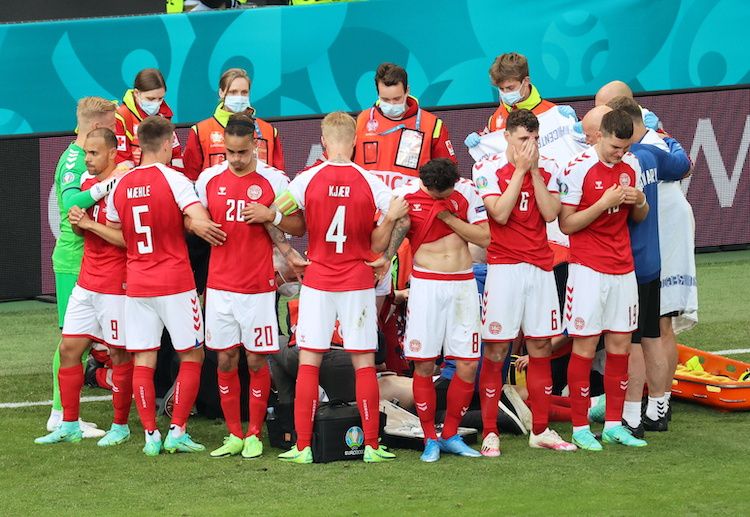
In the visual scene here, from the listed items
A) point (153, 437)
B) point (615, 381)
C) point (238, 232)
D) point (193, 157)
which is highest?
point (193, 157)

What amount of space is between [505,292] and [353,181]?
112 centimetres

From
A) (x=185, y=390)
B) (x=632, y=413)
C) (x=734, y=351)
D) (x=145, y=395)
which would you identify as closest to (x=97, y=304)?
(x=145, y=395)

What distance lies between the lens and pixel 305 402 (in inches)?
321

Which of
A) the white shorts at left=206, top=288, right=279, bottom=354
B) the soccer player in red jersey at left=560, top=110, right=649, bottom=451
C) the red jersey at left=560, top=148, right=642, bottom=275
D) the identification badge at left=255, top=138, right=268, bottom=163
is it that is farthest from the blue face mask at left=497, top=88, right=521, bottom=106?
the white shorts at left=206, top=288, right=279, bottom=354

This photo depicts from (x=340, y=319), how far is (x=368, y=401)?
503 millimetres

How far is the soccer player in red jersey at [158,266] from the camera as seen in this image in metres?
8.30

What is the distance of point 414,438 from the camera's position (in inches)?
333

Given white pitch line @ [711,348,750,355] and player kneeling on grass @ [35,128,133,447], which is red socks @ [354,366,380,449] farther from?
white pitch line @ [711,348,750,355]

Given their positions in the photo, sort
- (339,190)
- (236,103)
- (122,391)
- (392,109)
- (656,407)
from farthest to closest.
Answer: (392,109), (236,103), (656,407), (122,391), (339,190)

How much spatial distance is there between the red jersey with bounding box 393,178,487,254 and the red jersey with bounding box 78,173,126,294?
1836mm

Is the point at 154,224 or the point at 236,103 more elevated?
the point at 236,103

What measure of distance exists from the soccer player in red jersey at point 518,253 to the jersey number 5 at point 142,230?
1.96 meters

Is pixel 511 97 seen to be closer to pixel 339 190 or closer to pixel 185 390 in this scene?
pixel 339 190

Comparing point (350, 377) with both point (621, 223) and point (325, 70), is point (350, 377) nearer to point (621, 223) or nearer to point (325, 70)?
point (621, 223)
